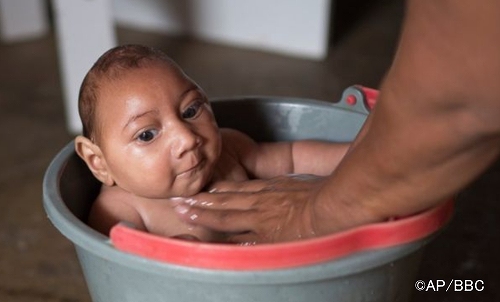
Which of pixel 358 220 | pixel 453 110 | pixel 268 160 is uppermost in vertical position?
pixel 453 110

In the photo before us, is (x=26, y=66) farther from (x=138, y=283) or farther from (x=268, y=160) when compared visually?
(x=138, y=283)

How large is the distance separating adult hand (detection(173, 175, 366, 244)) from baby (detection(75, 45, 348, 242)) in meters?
0.02

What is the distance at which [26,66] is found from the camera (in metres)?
2.08

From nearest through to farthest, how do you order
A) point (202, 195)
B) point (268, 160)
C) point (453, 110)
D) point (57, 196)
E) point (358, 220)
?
point (453, 110)
point (358, 220)
point (57, 196)
point (202, 195)
point (268, 160)

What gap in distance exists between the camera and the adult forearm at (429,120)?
0.50 m

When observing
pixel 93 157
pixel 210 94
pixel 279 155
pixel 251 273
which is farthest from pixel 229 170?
pixel 210 94

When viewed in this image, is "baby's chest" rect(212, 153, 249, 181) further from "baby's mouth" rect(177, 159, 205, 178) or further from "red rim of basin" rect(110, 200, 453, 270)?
"red rim of basin" rect(110, 200, 453, 270)

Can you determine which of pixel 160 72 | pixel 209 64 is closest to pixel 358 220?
pixel 160 72

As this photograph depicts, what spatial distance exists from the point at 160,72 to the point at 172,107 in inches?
1.7

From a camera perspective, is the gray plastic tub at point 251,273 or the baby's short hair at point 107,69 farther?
the baby's short hair at point 107,69

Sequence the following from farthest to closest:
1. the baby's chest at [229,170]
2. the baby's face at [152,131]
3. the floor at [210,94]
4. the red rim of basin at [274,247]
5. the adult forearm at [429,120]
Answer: the floor at [210,94] → the baby's chest at [229,170] → the baby's face at [152,131] → the red rim of basin at [274,247] → the adult forearm at [429,120]

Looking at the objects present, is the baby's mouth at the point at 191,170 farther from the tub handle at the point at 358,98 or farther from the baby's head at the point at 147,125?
the tub handle at the point at 358,98

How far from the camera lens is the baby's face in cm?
87

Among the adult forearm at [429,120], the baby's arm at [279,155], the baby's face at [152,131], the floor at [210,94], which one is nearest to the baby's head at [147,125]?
the baby's face at [152,131]
